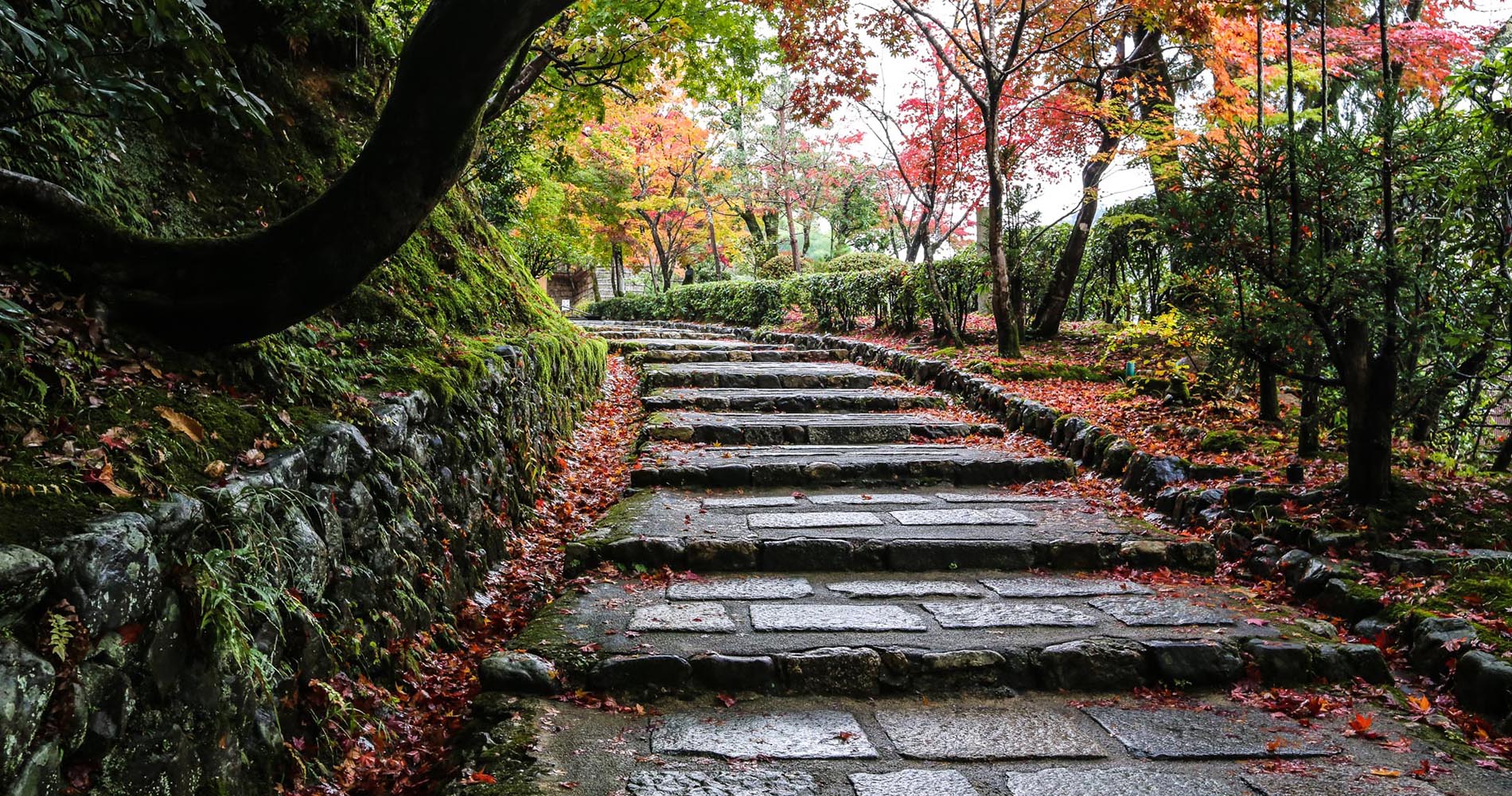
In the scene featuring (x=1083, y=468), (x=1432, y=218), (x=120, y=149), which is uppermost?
(x=120, y=149)

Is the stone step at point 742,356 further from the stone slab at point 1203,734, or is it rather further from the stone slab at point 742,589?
the stone slab at point 1203,734

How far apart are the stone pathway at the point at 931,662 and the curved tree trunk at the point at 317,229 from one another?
1.77m

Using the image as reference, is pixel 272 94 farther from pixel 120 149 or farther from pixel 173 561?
pixel 173 561

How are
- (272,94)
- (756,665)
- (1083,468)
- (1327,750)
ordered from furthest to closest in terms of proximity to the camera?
(1083,468), (272,94), (756,665), (1327,750)

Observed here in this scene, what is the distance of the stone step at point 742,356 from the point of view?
12523mm

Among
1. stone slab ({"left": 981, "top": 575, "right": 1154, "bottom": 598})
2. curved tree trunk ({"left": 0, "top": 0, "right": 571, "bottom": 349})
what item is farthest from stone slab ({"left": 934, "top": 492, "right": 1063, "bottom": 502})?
curved tree trunk ({"left": 0, "top": 0, "right": 571, "bottom": 349})

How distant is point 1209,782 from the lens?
2.81m

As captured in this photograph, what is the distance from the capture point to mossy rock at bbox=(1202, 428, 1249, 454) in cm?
589

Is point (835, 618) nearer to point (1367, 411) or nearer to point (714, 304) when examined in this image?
Answer: point (1367, 411)

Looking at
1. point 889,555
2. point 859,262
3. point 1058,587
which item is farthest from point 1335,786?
point 859,262

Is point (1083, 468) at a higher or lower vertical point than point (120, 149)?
lower

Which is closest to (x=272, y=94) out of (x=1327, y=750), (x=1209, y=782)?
(x=1209, y=782)

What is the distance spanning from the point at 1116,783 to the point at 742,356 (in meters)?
10.1

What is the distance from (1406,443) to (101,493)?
6855 millimetres
